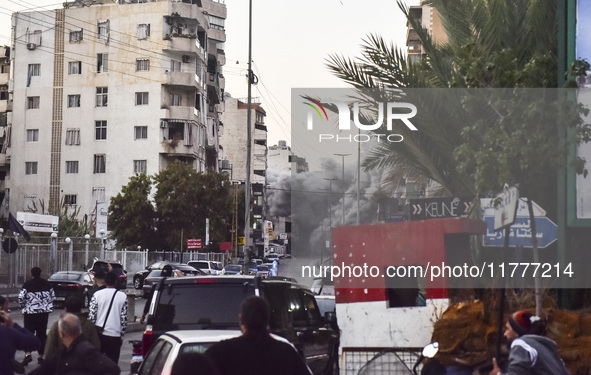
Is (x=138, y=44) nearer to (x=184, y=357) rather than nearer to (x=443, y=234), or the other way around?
(x=443, y=234)

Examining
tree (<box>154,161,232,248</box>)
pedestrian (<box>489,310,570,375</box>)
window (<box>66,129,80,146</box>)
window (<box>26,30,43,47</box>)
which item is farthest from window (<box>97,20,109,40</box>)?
pedestrian (<box>489,310,570,375</box>)

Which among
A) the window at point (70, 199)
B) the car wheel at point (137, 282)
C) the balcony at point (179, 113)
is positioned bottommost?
the car wheel at point (137, 282)

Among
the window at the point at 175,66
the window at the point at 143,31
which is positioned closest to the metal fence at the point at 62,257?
the window at the point at 175,66

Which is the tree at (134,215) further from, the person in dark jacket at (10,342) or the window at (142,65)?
the person in dark jacket at (10,342)

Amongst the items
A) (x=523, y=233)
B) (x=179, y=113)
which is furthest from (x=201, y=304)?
(x=179, y=113)

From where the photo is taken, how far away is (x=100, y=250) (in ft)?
181

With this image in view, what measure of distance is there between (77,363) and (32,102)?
76328 mm

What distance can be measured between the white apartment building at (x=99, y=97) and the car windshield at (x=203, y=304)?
66.1 m

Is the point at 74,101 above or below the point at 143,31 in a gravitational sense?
below

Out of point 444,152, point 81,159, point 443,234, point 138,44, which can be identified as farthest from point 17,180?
point 443,234

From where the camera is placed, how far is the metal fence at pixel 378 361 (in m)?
10.1

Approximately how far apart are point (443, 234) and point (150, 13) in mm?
69928

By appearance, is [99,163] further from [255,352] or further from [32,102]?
[255,352]

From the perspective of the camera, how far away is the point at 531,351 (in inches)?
273
